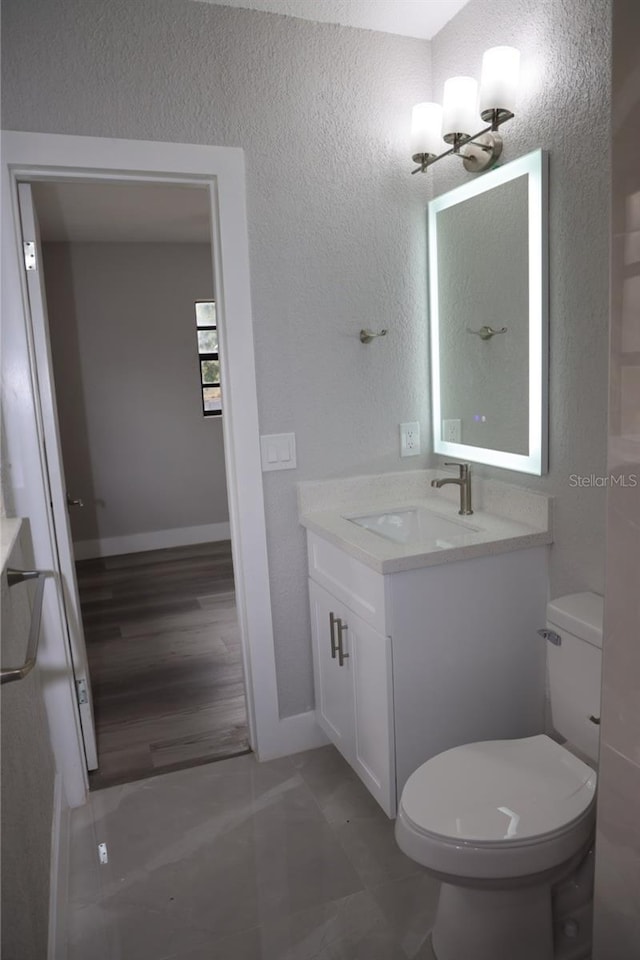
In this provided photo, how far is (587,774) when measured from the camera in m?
1.52

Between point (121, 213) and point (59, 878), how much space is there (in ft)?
11.6

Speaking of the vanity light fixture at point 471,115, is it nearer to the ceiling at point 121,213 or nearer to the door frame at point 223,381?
the door frame at point 223,381

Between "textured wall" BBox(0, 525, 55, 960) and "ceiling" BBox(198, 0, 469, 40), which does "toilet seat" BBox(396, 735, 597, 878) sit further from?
"ceiling" BBox(198, 0, 469, 40)

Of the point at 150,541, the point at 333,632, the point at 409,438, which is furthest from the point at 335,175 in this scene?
the point at 150,541

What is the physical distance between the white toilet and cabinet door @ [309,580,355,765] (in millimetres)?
550

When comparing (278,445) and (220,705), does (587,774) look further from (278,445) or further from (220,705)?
(220,705)

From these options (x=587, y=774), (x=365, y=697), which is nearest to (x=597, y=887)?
(x=587, y=774)

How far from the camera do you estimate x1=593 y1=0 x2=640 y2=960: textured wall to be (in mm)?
907

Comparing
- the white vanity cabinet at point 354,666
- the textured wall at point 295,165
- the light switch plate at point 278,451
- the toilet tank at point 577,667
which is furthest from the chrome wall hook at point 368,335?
the toilet tank at point 577,667

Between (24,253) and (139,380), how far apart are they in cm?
312

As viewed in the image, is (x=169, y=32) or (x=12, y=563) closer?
(x=12, y=563)

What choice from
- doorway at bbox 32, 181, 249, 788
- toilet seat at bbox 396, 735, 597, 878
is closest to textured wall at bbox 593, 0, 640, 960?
toilet seat at bbox 396, 735, 597, 878

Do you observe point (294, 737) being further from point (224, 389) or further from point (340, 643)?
point (224, 389)

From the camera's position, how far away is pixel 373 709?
193 centimetres
